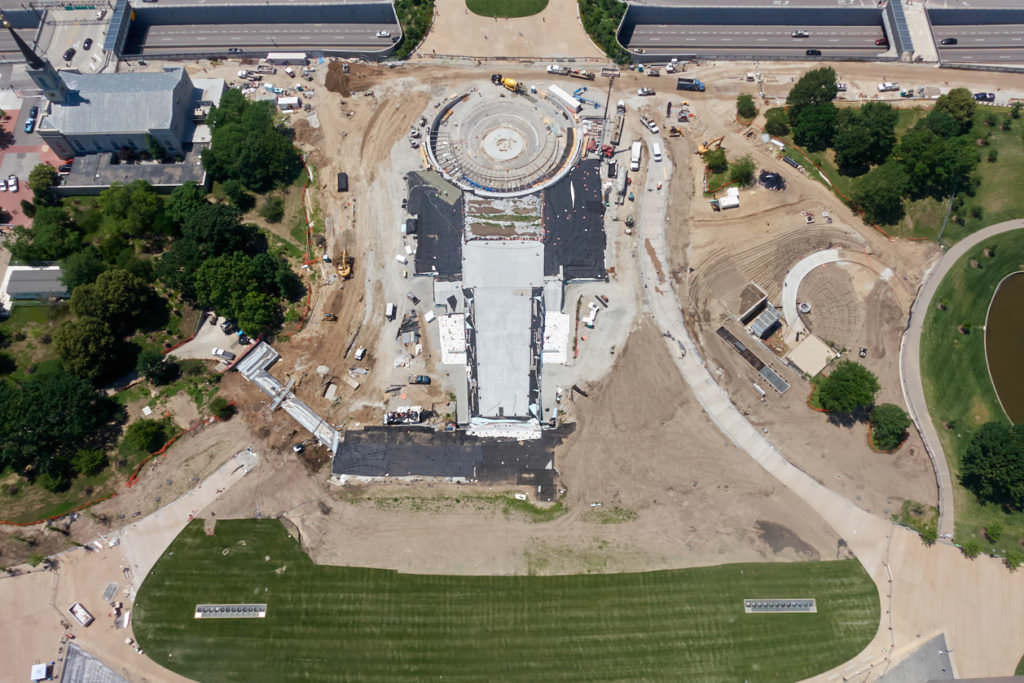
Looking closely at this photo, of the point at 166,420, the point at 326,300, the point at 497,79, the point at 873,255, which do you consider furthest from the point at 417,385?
the point at 873,255

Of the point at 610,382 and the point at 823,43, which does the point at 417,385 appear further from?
the point at 823,43

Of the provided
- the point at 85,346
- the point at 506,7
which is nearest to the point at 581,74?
the point at 506,7

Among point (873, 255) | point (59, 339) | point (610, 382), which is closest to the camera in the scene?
point (59, 339)

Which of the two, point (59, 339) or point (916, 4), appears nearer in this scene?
point (59, 339)

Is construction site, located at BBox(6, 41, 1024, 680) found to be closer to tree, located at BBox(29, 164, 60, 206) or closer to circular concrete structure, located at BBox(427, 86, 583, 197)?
circular concrete structure, located at BBox(427, 86, 583, 197)

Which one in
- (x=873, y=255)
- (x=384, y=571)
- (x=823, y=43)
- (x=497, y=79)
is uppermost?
(x=823, y=43)

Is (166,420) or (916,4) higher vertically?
(916,4)
